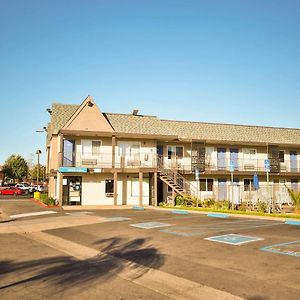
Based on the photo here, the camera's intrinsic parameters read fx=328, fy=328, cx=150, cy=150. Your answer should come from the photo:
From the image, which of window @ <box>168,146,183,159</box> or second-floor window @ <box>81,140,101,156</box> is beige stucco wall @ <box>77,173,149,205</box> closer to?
second-floor window @ <box>81,140,101,156</box>

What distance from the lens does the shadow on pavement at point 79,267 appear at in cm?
726

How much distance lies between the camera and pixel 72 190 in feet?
95.4

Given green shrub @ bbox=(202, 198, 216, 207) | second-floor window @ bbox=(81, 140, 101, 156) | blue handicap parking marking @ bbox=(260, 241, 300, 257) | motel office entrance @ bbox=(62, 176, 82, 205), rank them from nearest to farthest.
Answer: blue handicap parking marking @ bbox=(260, 241, 300, 257) → green shrub @ bbox=(202, 198, 216, 207) → motel office entrance @ bbox=(62, 176, 82, 205) → second-floor window @ bbox=(81, 140, 101, 156)

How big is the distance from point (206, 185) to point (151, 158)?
6.41 m

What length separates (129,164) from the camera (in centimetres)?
3020

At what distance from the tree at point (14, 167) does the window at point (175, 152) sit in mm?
70434

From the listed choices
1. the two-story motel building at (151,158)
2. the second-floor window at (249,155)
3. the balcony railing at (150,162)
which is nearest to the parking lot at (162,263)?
the two-story motel building at (151,158)

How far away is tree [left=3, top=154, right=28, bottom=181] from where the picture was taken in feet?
297

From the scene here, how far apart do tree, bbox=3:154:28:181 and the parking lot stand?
82.4m

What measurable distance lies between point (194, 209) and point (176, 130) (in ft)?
35.5

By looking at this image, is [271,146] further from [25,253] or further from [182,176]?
[25,253]

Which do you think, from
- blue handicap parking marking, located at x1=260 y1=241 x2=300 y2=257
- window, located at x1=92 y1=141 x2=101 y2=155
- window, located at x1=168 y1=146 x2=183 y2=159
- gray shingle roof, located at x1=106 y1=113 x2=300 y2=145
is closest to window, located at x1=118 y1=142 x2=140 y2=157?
gray shingle roof, located at x1=106 y1=113 x2=300 y2=145

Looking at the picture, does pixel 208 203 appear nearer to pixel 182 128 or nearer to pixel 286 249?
pixel 182 128

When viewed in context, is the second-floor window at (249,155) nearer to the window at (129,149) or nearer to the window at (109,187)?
the window at (129,149)
